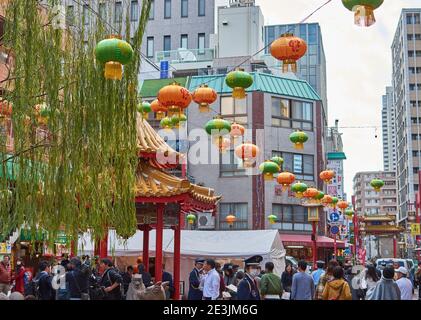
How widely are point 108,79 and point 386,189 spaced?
450ft

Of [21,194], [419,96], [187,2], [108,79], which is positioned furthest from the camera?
[419,96]

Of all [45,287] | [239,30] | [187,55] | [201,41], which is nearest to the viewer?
[45,287]

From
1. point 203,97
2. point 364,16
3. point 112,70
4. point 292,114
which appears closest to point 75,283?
point 112,70

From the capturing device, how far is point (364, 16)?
876 cm

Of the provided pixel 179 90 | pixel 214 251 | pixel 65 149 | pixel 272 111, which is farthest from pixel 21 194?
pixel 272 111

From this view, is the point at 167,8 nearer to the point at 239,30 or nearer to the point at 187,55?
the point at 187,55

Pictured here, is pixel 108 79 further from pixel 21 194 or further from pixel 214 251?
pixel 214 251

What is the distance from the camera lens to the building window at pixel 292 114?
3975cm

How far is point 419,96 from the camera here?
81750 mm

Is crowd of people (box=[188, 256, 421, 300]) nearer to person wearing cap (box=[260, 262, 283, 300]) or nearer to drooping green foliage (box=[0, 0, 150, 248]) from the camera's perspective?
person wearing cap (box=[260, 262, 283, 300])

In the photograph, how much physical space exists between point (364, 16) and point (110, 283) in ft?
21.8

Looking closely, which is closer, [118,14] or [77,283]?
[118,14]

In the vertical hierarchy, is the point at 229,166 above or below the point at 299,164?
below

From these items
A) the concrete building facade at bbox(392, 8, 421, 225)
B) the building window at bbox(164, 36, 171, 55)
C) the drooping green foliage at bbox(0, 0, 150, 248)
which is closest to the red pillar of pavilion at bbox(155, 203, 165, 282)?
the drooping green foliage at bbox(0, 0, 150, 248)
